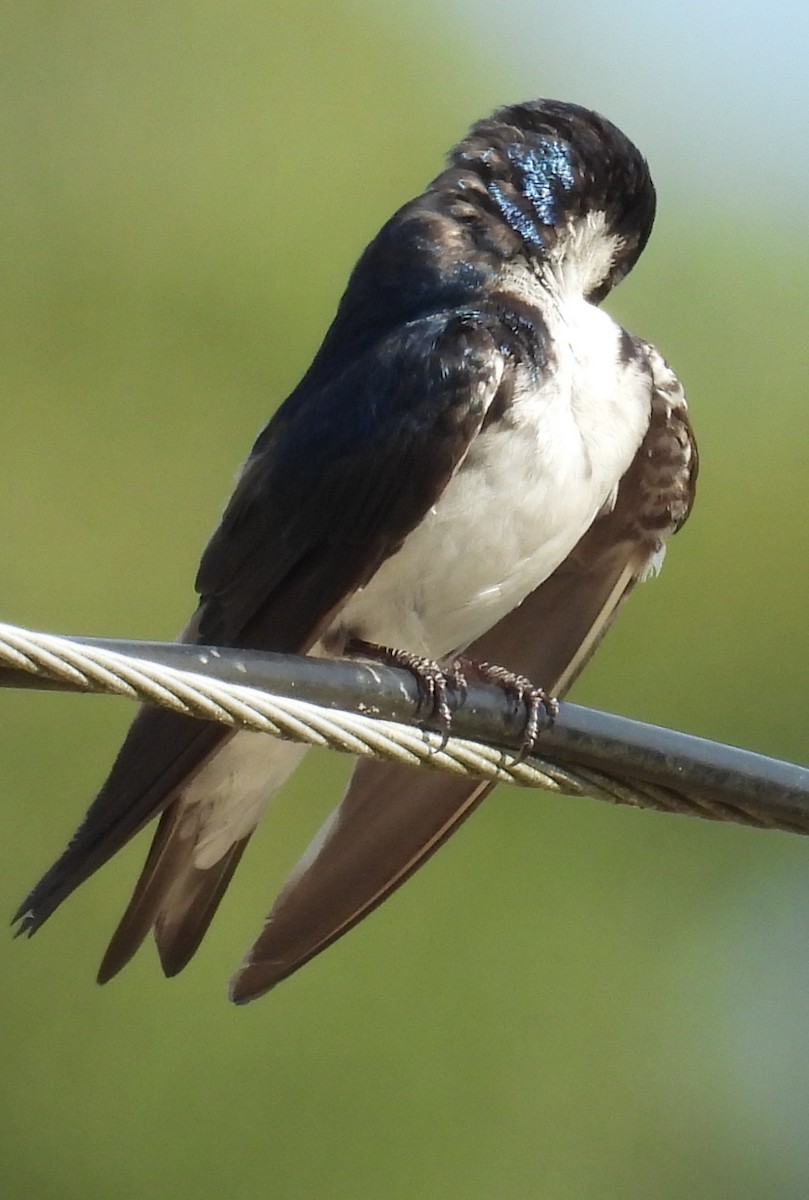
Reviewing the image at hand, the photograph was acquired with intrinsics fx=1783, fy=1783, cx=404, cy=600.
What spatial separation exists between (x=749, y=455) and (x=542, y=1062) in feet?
5.14

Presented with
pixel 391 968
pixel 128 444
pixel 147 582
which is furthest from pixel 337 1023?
pixel 128 444

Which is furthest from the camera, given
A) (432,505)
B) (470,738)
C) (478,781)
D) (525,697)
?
(478,781)

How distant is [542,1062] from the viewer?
3848 mm

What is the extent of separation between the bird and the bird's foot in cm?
6

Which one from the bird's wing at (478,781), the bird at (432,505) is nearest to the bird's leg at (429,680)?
the bird at (432,505)

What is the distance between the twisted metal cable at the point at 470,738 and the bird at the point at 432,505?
0.22 metres

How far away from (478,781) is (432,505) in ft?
1.41

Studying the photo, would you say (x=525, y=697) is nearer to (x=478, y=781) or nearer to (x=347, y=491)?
(x=347, y=491)

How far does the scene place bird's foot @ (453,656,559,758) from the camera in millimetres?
1349

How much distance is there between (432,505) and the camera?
71.7 inches

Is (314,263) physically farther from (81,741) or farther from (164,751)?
(164,751)

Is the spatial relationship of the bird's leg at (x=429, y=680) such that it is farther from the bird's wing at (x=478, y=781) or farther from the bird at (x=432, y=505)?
the bird's wing at (x=478, y=781)

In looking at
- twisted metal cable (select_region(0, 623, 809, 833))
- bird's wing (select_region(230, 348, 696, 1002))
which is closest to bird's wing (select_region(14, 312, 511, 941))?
bird's wing (select_region(230, 348, 696, 1002))

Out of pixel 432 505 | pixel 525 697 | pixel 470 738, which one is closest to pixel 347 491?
pixel 432 505
